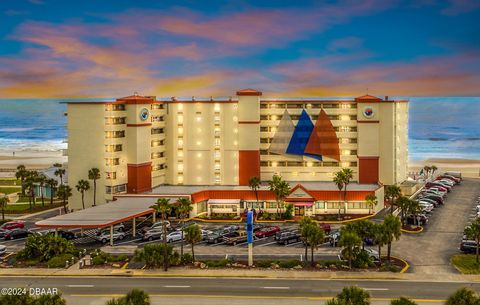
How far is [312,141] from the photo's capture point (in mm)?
91500

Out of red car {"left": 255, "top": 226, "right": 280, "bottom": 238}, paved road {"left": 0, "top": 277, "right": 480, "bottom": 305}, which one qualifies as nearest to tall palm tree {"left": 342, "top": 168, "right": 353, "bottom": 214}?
red car {"left": 255, "top": 226, "right": 280, "bottom": 238}

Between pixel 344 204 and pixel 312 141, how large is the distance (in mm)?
15791

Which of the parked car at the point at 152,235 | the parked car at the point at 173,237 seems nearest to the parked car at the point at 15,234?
the parked car at the point at 152,235

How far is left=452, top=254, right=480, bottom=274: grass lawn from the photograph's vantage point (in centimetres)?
5031

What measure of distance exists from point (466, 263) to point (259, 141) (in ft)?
153

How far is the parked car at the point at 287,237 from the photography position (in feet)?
205

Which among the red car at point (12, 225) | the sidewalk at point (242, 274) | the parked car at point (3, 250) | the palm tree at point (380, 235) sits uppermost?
the palm tree at point (380, 235)

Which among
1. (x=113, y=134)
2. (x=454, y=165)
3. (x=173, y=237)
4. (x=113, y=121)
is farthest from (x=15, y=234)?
(x=454, y=165)

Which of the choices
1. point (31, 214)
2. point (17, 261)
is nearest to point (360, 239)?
point (17, 261)

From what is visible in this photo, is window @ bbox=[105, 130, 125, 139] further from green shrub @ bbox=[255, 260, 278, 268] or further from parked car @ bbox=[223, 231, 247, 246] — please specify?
green shrub @ bbox=[255, 260, 278, 268]

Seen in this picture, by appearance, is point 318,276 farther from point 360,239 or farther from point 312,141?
point 312,141

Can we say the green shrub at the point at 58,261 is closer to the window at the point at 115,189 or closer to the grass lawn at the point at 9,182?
the window at the point at 115,189

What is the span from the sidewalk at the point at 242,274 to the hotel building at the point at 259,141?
35110 millimetres

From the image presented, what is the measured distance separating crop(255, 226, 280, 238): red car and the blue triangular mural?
1025 inches
